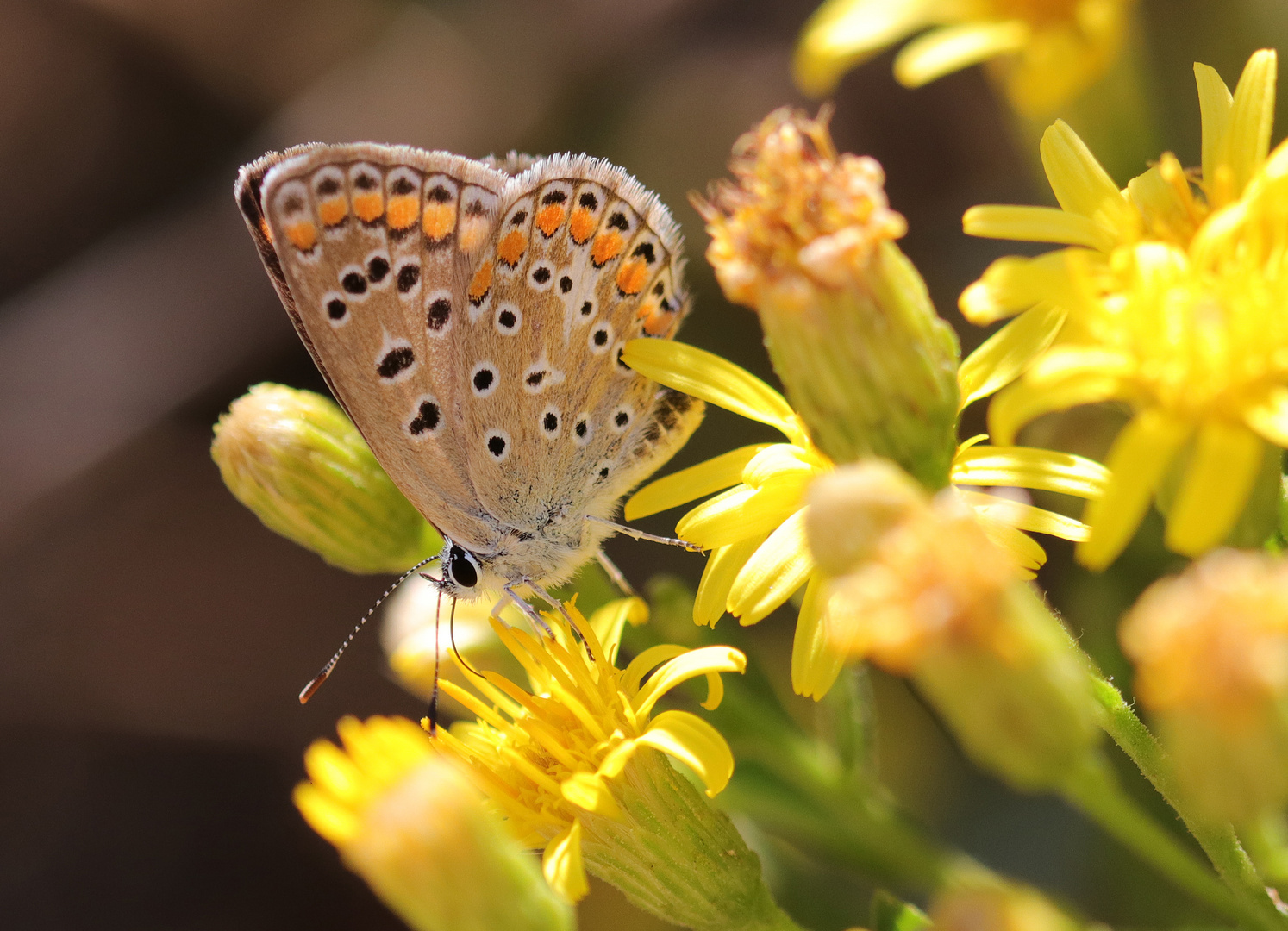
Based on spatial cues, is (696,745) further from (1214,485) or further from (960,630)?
(1214,485)

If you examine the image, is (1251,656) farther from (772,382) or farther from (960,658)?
(772,382)

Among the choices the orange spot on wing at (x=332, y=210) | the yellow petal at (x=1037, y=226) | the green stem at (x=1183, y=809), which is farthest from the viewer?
the orange spot on wing at (x=332, y=210)

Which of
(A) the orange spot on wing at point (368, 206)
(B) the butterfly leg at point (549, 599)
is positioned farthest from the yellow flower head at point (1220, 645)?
(A) the orange spot on wing at point (368, 206)

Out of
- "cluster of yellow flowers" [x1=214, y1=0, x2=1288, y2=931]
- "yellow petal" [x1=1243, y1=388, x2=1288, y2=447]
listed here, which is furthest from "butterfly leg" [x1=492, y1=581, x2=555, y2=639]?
"yellow petal" [x1=1243, y1=388, x2=1288, y2=447]

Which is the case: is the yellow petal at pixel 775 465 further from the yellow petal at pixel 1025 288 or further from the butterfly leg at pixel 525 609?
the butterfly leg at pixel 525 609

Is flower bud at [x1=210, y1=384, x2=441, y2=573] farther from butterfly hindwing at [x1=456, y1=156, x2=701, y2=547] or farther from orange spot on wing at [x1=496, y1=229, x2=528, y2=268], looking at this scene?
orange spot on wing at [x1=496, y1=229, x2=528, y2=268]

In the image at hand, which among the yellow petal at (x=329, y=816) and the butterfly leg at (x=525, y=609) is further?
the butterfly leg at (x=525, y=609)

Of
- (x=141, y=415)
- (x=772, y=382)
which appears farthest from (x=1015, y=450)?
(x=141, y=415)
